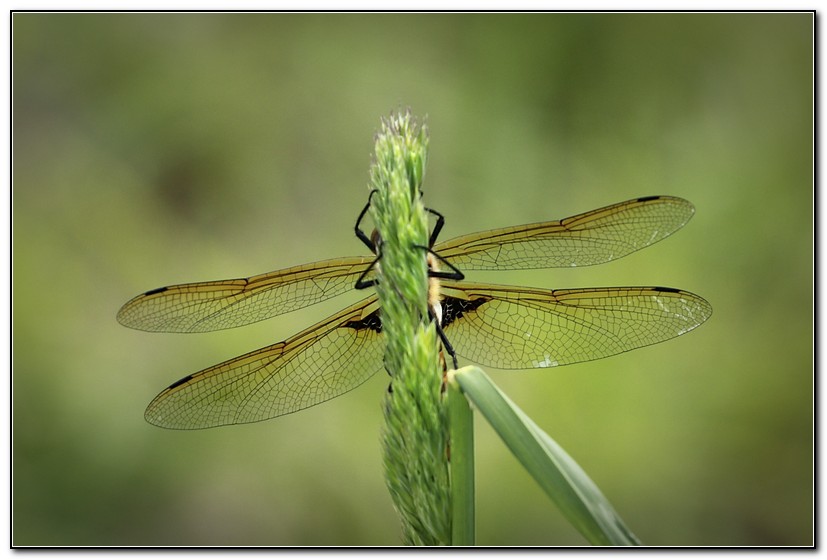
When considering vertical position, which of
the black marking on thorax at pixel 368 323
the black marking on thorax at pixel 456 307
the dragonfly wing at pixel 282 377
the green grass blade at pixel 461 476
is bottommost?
the green grass blade at pixel 461 476

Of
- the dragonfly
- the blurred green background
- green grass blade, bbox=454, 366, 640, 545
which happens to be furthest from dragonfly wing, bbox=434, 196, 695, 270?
the blurred green background

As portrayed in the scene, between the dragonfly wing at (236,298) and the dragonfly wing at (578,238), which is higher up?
the dragonfly wing at (578,238)

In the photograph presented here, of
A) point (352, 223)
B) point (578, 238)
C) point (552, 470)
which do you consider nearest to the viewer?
point (552, 470)

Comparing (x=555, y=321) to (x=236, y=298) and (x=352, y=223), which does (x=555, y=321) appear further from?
(x=352, y=223)

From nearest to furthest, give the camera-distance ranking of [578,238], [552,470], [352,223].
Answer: [552,470], [578,238], [352,223]

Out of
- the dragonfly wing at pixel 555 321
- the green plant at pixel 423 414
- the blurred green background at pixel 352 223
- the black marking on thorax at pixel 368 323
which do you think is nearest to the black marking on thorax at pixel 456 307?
the dragonfly wing at pixel 555 321

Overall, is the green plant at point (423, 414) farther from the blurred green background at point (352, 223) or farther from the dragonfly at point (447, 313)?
the blurred green background at point (352, 223)

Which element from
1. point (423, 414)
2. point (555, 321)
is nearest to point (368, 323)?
point (555, 321)
